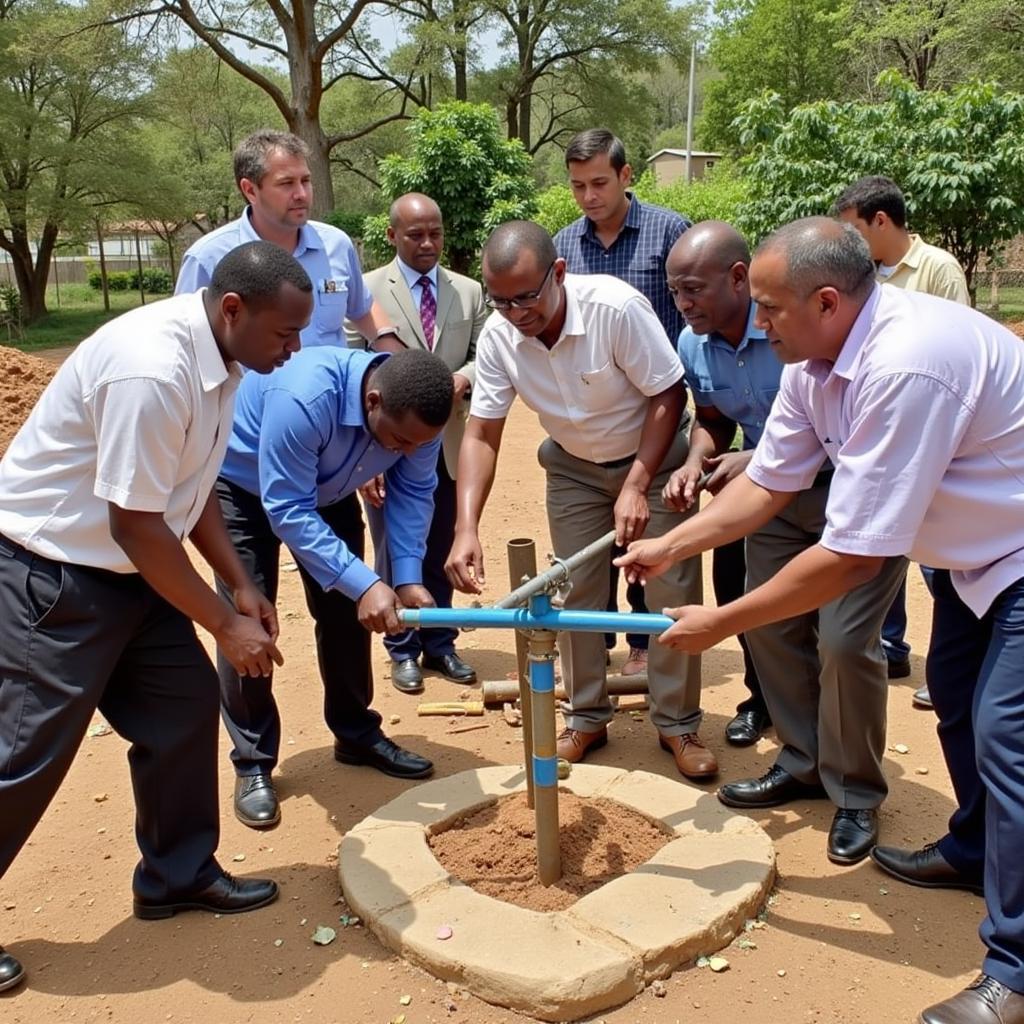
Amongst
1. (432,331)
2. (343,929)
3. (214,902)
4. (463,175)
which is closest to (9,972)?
(214,902)

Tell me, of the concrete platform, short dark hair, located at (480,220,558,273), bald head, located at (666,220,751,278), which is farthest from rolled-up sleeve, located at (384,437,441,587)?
bald head, located at (666,220,751,278)

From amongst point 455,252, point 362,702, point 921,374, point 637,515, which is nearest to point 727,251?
point 637,515

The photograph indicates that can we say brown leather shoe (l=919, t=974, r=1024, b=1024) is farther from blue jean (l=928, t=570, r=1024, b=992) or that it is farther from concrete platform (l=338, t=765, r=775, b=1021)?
concrete platform (l=338, t=765, r=775, b=1021)

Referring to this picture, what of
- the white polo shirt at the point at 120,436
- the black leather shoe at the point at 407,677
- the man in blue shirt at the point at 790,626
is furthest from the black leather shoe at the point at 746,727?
the white polo shirt at the point at 120,436

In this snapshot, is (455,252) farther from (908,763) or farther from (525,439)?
(908,763)

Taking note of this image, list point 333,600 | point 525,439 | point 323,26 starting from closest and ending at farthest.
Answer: point 333,600 → point 525,439 → point 323,26

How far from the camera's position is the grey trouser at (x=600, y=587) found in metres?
3.85

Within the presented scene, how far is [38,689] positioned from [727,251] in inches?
94.8

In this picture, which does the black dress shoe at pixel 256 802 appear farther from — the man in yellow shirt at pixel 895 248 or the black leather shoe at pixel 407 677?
the man in yellow shirt at pixel 895 248

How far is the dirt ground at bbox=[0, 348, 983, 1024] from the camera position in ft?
8.79

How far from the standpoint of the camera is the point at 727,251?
11.4 feet

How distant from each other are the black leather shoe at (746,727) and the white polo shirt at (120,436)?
7.68 feet

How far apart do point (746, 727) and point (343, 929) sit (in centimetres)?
185

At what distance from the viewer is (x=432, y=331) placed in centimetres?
501
